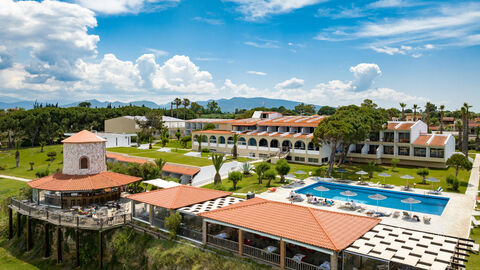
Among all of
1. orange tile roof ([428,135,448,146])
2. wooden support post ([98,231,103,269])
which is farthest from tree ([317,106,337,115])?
wooden support post ([98,231,103,269])

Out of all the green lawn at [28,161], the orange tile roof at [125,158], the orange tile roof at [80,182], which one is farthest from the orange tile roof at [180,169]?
the green lawn at [28,161]

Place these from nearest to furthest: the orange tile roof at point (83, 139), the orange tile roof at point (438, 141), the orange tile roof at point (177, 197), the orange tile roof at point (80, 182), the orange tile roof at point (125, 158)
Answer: the orange tile roof at point (177, 197), the orange tile roof at point (80, 182), the orange tile roof at point (83, 139), the orange tile roof at point (438, 141), the orange tile roof at point (125, 158)

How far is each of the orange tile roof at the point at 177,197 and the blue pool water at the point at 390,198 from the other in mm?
13655

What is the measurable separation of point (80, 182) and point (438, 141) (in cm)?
4725

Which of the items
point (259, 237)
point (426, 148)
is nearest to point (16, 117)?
point (259, 237)

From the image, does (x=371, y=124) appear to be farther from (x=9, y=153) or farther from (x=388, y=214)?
(x=9, y=153)

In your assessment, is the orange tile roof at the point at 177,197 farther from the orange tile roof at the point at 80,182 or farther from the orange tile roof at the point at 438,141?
the orange tile roof at the point at 438,141

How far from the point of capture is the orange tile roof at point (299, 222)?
53.8 ft

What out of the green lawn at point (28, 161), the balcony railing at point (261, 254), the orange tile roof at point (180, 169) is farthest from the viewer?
the green lawn at point (28, 161)

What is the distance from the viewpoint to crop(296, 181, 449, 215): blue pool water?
98.2 feet

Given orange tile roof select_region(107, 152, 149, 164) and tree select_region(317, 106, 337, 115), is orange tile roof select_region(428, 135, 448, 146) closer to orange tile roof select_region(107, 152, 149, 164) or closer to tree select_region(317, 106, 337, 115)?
orange tile roof select_region(107, 152, 149, 164)

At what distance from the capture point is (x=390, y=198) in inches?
1316

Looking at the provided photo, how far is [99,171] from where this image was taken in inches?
1257

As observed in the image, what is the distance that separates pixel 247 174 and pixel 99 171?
62.9ft
